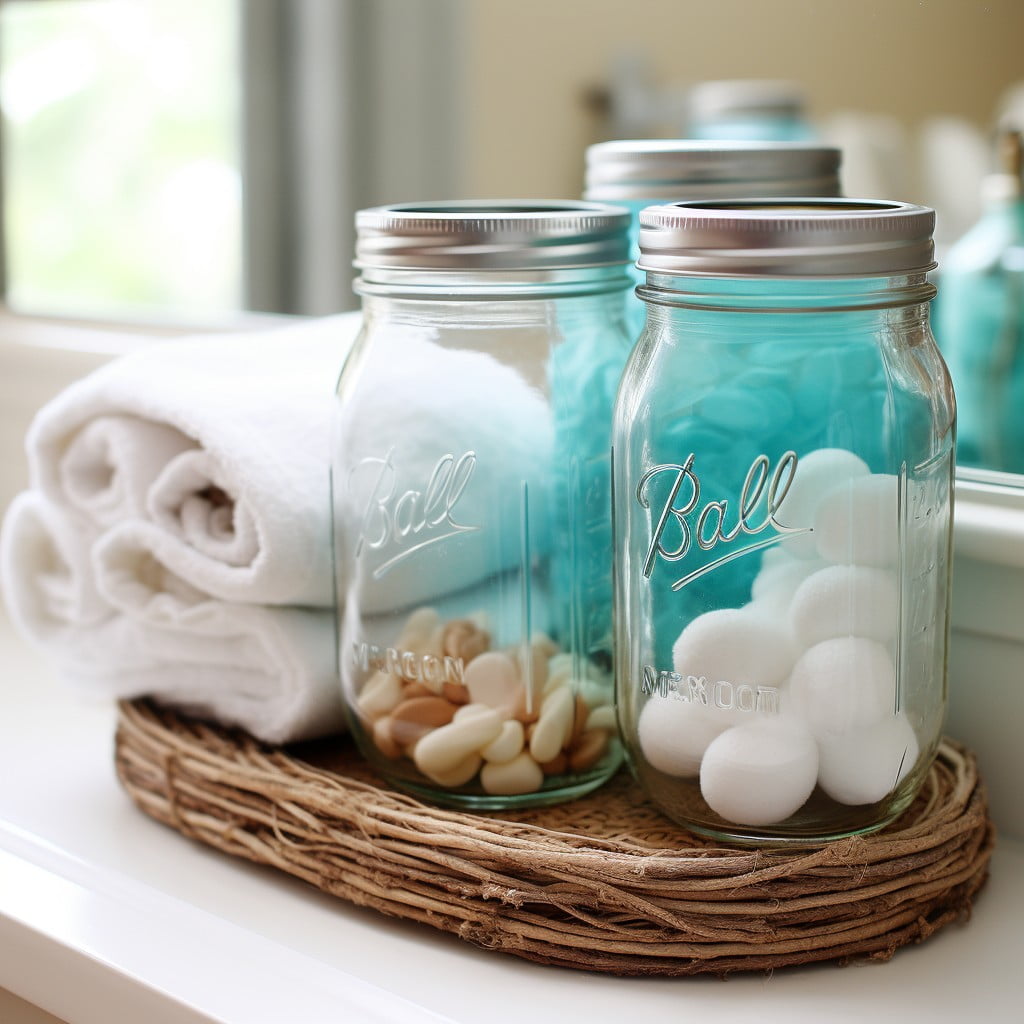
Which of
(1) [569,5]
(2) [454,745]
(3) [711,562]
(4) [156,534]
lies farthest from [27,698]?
(1) [569,5]

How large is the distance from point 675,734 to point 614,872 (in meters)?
0.05

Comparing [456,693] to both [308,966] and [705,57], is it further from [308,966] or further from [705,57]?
[705,57]

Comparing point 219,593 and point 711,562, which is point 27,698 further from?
point 711,562

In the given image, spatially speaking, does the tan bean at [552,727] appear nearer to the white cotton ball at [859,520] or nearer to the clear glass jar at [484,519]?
the clear glass jar at [484,519]

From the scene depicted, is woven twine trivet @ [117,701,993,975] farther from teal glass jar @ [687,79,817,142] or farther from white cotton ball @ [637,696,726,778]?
teal glass jar @ [687,79,817,142]

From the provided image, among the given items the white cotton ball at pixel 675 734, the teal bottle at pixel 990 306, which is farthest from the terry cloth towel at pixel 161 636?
the teal bottle at pixel 990 306

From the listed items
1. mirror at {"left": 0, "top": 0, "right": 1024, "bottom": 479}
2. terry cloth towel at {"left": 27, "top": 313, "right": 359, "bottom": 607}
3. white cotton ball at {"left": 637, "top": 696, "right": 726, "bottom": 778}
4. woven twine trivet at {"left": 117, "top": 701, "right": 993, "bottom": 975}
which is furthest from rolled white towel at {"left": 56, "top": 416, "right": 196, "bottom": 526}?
mirror at {"left": 0, "top": 0, "right": 1024, "bottom": 479}

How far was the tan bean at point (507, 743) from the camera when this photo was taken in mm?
498

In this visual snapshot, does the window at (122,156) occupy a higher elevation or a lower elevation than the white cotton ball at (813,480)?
higher

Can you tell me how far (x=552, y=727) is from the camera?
503 mm

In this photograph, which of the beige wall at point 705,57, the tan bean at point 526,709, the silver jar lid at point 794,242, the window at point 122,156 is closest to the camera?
the silver jar lid at point 794,242

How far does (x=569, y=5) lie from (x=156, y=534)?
1.75ft

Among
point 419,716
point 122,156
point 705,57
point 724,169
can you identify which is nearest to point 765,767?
point 419,716

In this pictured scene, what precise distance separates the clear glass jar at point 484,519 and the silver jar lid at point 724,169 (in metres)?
0.05
